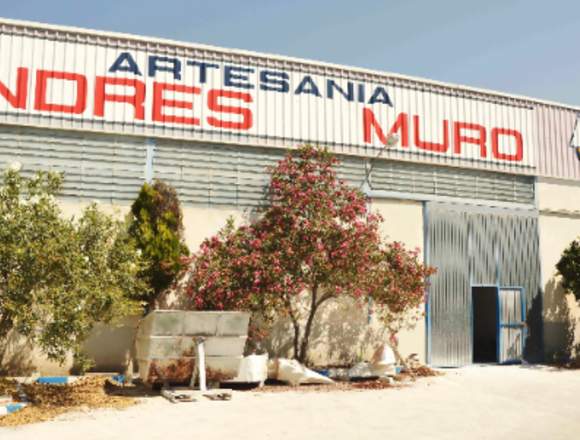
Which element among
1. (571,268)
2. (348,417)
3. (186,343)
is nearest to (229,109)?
(186,343)

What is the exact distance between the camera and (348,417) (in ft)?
36.4

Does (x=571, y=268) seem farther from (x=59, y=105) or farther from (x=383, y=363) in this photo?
(x=59, y=105)

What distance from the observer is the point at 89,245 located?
12406 mm

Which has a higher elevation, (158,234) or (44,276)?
(158,234)

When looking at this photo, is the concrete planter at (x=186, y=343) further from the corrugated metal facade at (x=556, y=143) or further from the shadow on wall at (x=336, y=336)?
the corrugated metal facade at (x=556, y=143)

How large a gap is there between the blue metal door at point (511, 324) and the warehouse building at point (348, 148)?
0.16ft

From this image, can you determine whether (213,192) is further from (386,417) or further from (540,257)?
(540,257)

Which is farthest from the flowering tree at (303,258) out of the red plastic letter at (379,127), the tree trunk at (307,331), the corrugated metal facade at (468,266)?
the corrugated metal facade at (468,266)

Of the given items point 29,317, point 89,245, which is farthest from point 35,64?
point 29,317

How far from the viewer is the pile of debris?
A: 10.7 meters

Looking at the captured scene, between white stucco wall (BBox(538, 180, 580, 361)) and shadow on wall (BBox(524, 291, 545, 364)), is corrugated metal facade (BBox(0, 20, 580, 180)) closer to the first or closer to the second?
white stucco wall (BBox(538, 180, 580, 361))

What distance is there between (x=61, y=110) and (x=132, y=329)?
543 cm

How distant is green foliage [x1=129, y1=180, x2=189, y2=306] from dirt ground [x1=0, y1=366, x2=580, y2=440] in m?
3.49

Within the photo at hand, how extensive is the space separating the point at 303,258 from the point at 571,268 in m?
9.05
